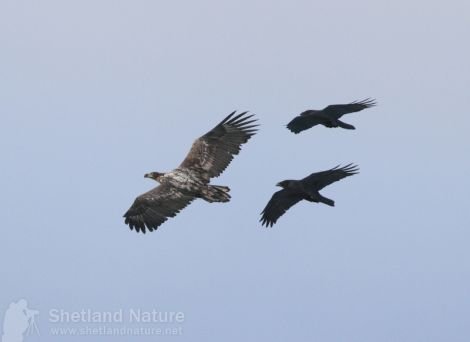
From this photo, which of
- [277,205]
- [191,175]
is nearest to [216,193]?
[191,175]

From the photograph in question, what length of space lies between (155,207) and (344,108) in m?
6.47

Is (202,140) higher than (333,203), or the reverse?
(202,140)

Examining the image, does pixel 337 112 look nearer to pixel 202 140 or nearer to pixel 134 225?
pixel 202 140

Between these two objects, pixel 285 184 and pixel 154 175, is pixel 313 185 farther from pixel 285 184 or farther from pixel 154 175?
pixel 154 175

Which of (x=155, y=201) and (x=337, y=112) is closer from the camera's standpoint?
(x=155, y=201)

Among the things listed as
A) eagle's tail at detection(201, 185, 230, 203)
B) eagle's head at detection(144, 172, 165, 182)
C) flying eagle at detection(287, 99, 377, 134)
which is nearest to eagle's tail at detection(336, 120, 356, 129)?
flying eagle at detection(287, 99, 377, 134)

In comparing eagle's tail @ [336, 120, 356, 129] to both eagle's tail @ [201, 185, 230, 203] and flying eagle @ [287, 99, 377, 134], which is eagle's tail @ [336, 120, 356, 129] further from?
eagle's tail @ [201, 185, 230, 203]

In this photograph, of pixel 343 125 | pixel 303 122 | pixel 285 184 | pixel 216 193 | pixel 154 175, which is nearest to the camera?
pixel 216 193

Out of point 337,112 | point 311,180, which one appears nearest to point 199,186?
point 311,180

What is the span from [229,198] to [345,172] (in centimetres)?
384

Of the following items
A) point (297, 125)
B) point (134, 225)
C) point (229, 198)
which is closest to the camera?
point (229, 198)

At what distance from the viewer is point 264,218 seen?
31.4 meters

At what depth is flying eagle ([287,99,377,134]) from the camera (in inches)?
1165

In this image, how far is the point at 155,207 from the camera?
2797 centimetres
